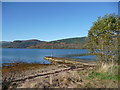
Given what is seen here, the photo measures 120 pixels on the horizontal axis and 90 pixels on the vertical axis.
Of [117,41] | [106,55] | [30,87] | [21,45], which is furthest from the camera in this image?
[21,45]

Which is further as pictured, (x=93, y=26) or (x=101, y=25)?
(x=93, y=26)

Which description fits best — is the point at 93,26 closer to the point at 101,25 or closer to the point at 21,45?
the point at 101,25

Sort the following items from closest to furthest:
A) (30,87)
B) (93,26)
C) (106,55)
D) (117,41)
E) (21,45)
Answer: (30,87), (117,41), (106,55), (93,26), (21,45)

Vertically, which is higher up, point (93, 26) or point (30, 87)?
point (93, 26)

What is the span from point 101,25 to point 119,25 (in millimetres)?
1133

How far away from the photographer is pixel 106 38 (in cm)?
754

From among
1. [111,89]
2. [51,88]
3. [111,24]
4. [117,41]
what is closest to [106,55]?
[117,41]

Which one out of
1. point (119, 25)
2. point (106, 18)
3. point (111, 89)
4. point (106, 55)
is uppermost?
point (106, 18)

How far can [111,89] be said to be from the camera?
169 inches

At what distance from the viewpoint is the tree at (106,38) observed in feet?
24.2

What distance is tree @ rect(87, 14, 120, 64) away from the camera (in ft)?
24.2

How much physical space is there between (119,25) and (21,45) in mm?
190986

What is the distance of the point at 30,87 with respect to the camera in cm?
427

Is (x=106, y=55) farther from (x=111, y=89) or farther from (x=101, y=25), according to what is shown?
(x=111, y=89)
